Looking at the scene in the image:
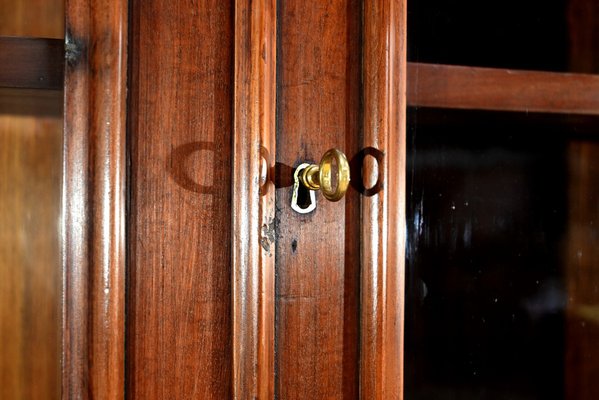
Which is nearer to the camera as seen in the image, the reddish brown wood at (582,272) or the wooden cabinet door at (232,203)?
the wooden cabinet door at (232,203)

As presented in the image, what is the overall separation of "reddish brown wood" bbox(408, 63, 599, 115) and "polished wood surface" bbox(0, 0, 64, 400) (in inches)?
9.5

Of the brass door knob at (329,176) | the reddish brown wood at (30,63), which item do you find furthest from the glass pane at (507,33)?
the reddish brown wood at (30,63)

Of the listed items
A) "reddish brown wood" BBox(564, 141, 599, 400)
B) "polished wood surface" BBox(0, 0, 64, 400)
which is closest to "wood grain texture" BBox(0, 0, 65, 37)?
"polished wood surface" BBox(0, 0, 64, 400)

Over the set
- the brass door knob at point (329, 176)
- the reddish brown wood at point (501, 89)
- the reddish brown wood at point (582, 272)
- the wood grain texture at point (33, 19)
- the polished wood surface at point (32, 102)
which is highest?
the wood grain texture at point (33, 19)

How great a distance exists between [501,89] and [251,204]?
20 centimetres

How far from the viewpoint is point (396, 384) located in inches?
14.9

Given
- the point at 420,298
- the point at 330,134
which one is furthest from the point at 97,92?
the point at 420,298

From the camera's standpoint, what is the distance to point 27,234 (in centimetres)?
36

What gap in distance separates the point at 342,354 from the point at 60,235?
0.64ft

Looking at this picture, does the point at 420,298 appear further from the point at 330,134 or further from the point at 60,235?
the point at 60,235

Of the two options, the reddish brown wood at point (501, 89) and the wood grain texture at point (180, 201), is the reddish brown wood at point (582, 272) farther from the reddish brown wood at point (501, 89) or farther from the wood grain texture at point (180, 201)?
the wood grain texture at point (180, 201)

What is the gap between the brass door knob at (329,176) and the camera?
0.32 m

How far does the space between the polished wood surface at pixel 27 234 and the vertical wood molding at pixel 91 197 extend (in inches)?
0.9

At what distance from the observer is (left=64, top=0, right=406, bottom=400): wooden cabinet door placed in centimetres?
34
